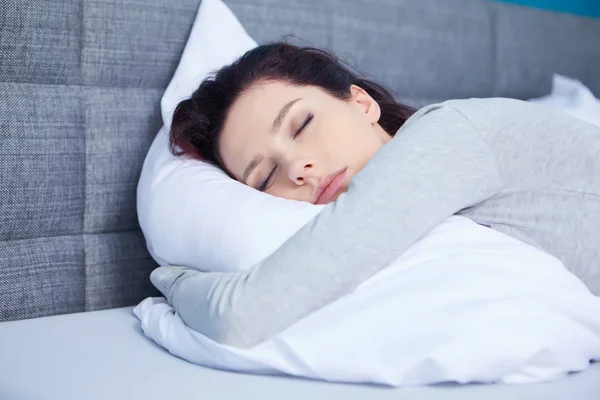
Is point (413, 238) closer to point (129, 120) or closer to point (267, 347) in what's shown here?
point (267, 347)

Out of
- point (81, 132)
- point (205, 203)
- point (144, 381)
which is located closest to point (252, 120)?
point (205, 203)

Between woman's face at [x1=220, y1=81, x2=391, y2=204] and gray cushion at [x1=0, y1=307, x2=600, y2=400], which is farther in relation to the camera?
woman's face at [x1=220, y1=81, x2=391, y2=204]

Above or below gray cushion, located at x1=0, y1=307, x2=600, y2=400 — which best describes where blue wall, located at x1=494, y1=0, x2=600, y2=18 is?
above

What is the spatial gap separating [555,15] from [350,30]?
106 cm

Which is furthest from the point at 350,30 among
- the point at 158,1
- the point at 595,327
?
the point at 595,327

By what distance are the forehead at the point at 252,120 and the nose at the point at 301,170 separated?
0.25 feet

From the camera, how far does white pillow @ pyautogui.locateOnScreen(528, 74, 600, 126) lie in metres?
1.88

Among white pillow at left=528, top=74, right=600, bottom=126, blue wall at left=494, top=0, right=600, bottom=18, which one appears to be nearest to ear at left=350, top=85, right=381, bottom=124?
white pillow at left=528, top=74, right=600, bottom=126

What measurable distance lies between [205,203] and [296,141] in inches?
7.7

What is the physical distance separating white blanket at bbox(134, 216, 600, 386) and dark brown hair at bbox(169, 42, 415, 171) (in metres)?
0.49

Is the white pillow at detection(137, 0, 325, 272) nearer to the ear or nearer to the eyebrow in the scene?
the eyebrow

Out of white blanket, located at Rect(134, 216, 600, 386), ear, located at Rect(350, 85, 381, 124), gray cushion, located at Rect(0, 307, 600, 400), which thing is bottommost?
gray cushion, located at Rect(0, 307, 600, 400)

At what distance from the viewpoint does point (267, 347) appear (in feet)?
3.14

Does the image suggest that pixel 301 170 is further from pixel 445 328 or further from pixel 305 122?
pixel 445 328
